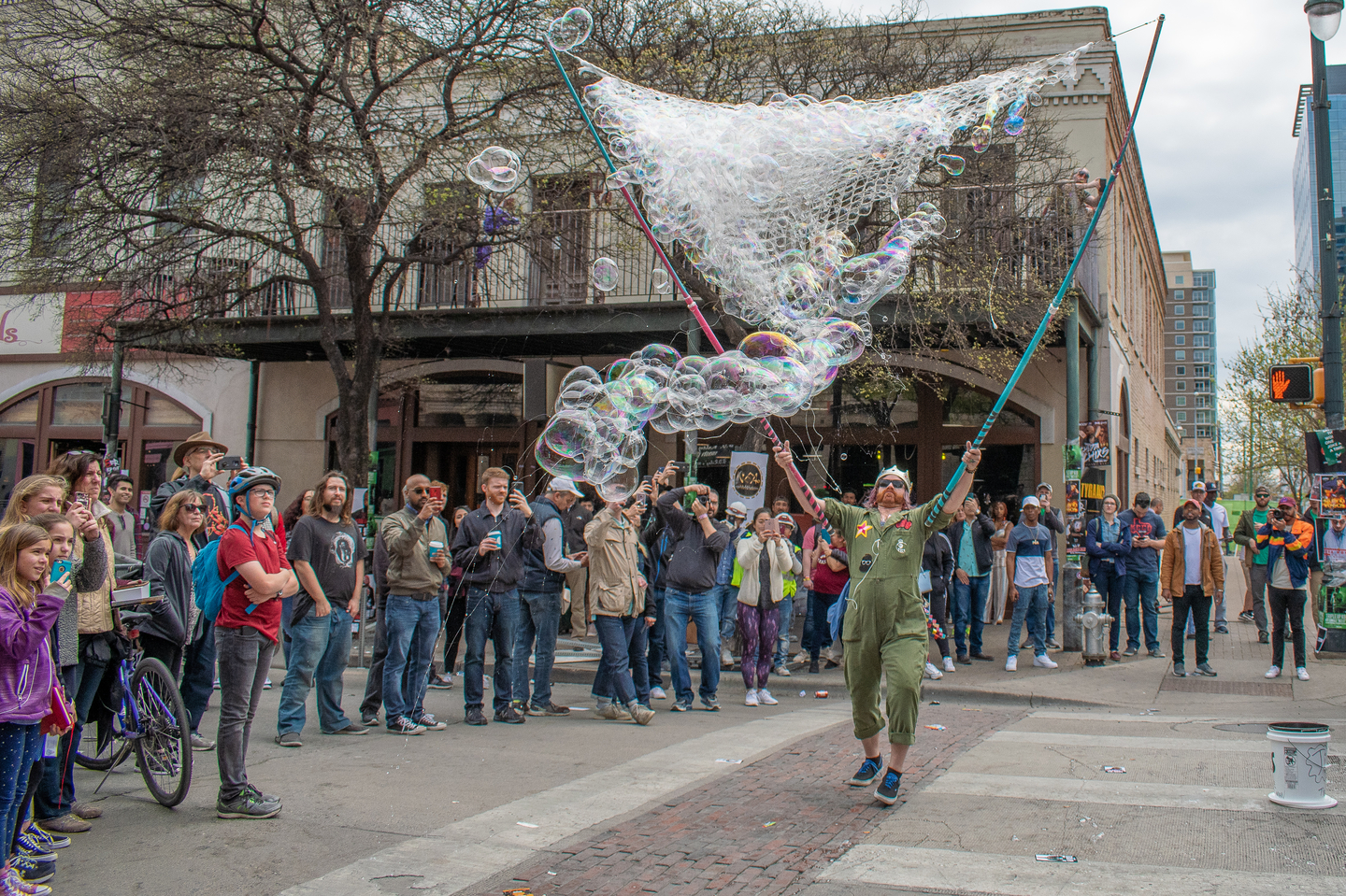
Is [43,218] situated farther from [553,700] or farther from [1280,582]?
[1280,582]

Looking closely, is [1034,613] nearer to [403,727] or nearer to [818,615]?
[818,615]

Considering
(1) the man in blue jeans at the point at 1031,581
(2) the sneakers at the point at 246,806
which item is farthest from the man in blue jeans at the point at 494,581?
(1) the man in blue jeans at the point at 1031,581

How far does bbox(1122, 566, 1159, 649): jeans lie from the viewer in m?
11.6

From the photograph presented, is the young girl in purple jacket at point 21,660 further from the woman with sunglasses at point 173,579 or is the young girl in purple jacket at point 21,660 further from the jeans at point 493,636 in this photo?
the jeans at point 493,636

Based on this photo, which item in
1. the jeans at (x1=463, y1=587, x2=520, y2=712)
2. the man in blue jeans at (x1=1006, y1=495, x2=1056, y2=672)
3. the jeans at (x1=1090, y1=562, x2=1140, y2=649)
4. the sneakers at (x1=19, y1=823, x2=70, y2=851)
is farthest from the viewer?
the jeans at (x1=1090, y1=562, x2=1140, y2=649)

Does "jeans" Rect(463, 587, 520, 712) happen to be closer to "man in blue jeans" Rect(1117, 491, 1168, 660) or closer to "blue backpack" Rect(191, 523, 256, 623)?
"blue backpack" Rect(191, 523, 256, 623)

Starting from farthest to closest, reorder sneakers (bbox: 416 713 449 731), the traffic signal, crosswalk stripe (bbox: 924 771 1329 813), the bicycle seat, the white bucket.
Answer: the traffic signal → sneakers (bbox: 416 713 449 731) → the bicycle seat → crosswalk stripe (bbox: 924 771 1329 813) → the white bucket

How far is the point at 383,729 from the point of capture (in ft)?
25.6

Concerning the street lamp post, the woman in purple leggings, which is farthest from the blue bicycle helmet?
the street lamp post

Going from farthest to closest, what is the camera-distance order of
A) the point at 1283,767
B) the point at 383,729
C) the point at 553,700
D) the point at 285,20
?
Answer: the point at 285,20 < the point at 553,700 < the point at 383,729 < the point at 1283,767

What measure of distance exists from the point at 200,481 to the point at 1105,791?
662cm

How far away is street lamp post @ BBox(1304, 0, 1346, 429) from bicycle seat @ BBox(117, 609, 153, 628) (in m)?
11.4

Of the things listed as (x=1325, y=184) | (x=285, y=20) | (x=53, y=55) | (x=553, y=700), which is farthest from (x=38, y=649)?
(x=53, y=55)

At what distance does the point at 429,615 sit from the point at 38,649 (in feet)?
12.7
